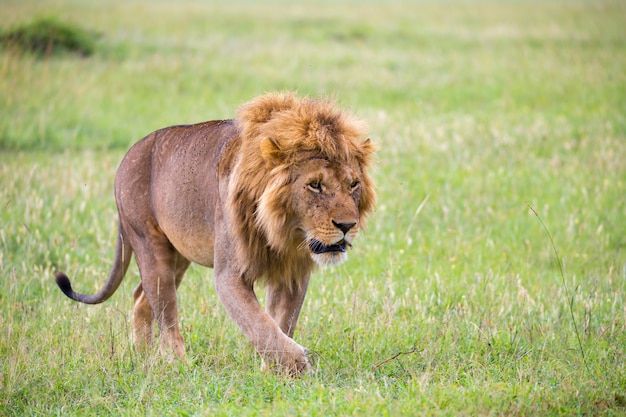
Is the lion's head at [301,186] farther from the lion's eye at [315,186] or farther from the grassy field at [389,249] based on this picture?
the grassy field at [389,249]

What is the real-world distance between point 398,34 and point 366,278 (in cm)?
1764

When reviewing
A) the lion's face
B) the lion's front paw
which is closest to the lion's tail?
the lion's front paw

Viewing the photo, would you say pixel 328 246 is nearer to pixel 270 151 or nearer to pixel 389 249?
pixel 270 151

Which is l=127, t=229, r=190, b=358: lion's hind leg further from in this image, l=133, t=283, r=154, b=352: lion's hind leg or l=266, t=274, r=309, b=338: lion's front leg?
l=266, t=274, r=309, b=338: lion's front leg

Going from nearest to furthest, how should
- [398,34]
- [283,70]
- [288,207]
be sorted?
[288,207] → [283,70] → [398,34]

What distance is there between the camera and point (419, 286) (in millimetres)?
6309

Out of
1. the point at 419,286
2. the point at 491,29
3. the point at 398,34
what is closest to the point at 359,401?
the point at 419,286

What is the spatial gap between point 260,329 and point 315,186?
0.76 meters

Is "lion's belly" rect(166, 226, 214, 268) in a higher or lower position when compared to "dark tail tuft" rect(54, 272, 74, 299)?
higher

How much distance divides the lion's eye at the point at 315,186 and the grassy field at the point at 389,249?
759 millimetres

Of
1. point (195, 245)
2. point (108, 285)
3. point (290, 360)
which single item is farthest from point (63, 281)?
point (290, 360)

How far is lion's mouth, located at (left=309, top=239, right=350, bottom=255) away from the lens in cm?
434

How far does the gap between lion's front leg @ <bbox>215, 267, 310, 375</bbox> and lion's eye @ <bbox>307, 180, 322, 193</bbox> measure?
25.6 inches

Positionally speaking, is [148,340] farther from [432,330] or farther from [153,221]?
[432,330]
